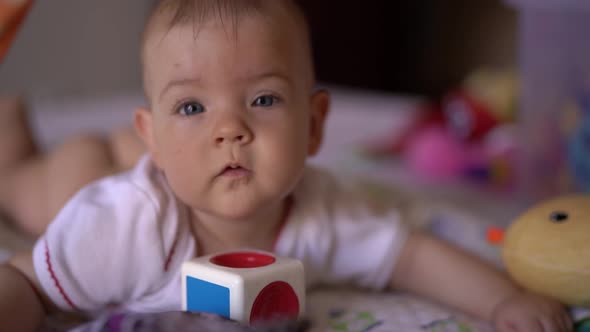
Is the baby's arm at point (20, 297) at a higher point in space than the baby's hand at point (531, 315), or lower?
higher

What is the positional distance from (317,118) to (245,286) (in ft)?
0.90

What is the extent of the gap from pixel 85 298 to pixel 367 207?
39cm

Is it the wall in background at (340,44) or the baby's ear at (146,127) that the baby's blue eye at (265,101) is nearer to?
the baby's ear at (146,127)

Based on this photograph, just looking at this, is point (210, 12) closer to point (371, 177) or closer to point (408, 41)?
point (371, 177)

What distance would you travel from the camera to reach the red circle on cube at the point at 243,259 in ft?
2.27

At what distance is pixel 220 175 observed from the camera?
71cm

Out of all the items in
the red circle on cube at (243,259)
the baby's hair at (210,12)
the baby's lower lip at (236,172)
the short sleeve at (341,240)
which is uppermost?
the baby's hair at (210,12)

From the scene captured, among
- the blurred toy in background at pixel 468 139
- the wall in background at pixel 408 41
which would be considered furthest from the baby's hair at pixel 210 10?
the wall in background at pixel 408 41

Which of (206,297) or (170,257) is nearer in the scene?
(206,297)

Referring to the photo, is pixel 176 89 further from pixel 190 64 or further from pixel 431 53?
pixel 431 53

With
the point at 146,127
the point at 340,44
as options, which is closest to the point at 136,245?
the point at 146,127


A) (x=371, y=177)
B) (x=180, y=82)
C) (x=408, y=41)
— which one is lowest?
(x=371, y=177)

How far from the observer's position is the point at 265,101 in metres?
0.71

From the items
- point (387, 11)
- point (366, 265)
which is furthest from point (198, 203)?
point (387, 11)
